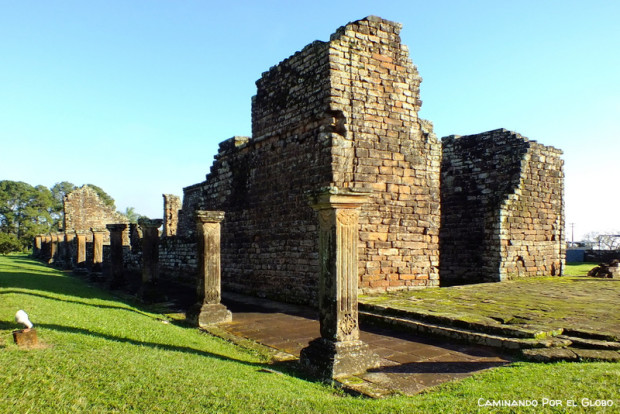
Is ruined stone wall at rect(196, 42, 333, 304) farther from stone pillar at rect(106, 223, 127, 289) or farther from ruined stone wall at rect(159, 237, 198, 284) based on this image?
stone pillar at rect(106, 223, 127, 289)

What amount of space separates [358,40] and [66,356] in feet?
26.8

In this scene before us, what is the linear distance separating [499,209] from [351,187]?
8.22m

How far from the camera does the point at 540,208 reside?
1412 cm

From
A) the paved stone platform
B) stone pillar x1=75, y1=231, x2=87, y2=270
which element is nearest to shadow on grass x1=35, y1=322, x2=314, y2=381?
the paved stone platform

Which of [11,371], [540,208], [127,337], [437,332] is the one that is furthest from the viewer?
[540,208]

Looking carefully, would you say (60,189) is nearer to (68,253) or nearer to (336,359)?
(68,253)

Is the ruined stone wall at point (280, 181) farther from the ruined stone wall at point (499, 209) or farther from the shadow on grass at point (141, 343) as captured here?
the ruined stone wall at point (499, 209)

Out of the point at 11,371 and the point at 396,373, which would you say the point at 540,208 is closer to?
the point at 396,373

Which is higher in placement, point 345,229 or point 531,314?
point 345,229

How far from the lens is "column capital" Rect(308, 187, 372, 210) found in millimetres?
4910

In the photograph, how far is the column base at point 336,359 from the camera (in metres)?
4.64

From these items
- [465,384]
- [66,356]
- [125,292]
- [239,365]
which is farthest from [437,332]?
[125,292]

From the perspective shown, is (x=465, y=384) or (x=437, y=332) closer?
(x=465, y=384)

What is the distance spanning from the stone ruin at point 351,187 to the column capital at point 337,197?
4.90 ft
